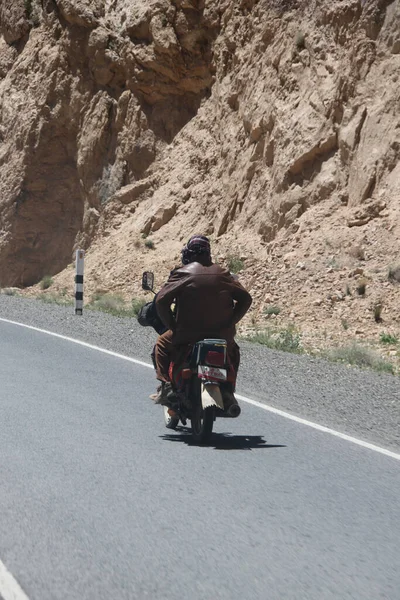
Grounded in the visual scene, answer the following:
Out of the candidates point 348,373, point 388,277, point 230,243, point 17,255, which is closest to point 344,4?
point 230,243

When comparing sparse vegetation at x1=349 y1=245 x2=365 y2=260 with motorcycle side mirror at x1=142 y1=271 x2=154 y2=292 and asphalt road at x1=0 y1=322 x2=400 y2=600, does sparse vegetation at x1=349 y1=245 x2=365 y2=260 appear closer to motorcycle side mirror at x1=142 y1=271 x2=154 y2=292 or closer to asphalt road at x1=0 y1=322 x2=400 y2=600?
asphalt road at x1=0 y1=322 x2=400 y2=600

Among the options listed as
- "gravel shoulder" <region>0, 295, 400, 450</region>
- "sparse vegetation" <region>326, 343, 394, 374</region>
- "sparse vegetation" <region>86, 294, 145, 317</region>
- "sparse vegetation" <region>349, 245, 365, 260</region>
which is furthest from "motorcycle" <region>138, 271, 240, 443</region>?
"sparse vegetation" <region>86, 294, 145, 317</region>

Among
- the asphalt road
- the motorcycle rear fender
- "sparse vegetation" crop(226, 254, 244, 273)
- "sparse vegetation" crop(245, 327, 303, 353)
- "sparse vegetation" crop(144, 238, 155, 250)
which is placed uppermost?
"sparse vegetation" crop(144, 238, 155, 250)

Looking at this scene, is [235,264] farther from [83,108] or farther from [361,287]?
[83,108]

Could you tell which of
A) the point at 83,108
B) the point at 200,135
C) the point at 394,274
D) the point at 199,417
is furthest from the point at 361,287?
the point at 83,108

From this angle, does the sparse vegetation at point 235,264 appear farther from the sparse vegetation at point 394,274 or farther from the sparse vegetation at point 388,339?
the sparse vegetation at point 388,339

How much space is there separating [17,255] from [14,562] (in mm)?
34429

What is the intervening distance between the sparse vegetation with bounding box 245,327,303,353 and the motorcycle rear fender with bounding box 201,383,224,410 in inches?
295

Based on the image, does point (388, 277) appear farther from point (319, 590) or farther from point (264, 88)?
point (319, 590)

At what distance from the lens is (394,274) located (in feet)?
64.4

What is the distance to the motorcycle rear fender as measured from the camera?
7762 millimetres

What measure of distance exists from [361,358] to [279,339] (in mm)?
2739

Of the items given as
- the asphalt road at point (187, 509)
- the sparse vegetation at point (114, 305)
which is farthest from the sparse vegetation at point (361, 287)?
the asphalt road at point (187, 509)

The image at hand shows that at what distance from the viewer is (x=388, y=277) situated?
776 inches
